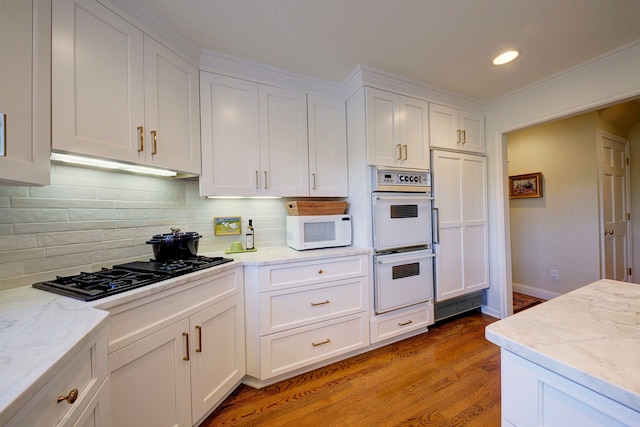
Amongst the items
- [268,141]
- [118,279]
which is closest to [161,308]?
[118,279]

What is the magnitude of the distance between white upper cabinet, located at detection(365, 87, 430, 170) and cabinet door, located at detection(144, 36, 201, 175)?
1.35 metres

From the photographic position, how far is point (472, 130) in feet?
8.64

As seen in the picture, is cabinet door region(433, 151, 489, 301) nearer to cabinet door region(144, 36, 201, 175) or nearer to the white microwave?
→ the white microwave

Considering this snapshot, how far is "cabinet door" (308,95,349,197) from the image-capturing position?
2.16 m

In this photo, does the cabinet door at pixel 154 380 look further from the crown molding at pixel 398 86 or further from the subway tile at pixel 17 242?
the crown molding at pixel 398 86

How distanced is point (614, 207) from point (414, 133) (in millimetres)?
2883

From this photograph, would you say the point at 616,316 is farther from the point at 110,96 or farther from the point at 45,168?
the point at 110,96

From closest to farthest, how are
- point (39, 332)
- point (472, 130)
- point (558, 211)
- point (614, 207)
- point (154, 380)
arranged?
point (39, 332), point (154, 380), point (472, 130), point (614, 207), point (558, 211)

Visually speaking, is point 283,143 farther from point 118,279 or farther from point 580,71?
point 580,71

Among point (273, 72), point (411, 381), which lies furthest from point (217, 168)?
point (411, 381)

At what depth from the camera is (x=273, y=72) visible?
1.99 meters

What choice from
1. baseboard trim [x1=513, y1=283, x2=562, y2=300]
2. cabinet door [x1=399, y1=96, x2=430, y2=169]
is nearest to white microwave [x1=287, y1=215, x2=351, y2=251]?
cabinet door [x1=399, y1=96, x2=430, y2=169]

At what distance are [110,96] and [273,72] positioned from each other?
116 centimetres

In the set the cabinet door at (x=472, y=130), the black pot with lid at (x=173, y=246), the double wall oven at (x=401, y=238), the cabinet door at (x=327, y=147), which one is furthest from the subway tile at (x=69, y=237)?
the cabinet door at (x=472, y=130)
